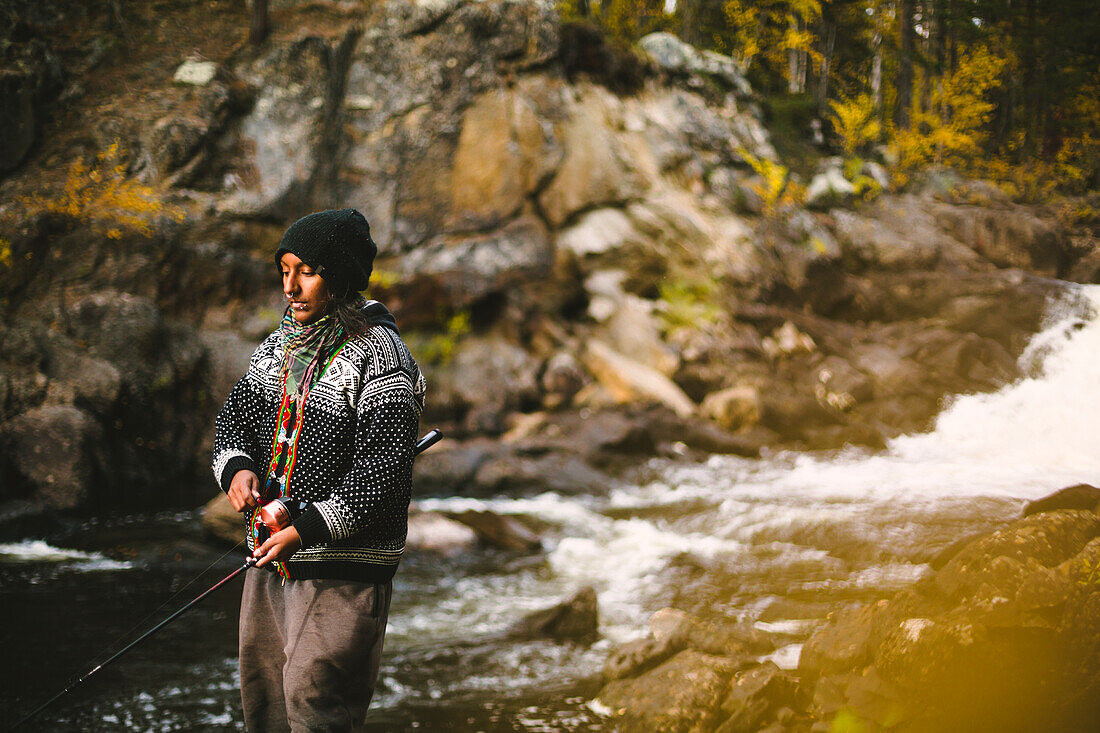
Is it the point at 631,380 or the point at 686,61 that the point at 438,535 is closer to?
the point at 631,380

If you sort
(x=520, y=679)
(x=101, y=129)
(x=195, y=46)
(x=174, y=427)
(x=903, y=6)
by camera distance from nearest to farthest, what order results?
(x=520, y=679)
(x=903, y=6)
(x=174, y=427)
(x=101, y=129)
(x=195, y=46)

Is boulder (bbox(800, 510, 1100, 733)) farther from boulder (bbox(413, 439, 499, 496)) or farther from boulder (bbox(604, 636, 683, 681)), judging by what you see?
boulder (bbox(413, 439, 499, 496))

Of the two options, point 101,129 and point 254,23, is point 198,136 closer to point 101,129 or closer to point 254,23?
point 101,129

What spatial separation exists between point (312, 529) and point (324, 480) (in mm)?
235

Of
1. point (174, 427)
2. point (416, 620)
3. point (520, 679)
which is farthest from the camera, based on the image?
point (174, 427)

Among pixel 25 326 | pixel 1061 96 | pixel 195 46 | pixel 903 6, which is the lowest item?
pixel 25 326

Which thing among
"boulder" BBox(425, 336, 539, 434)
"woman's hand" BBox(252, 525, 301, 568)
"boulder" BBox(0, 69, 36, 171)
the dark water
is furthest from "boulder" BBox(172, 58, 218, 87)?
"woman's hand" BBox(252, 525, 301, 568)

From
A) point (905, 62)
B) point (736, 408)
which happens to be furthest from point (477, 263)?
point (905, 62)

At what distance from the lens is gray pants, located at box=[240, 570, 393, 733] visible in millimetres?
2174

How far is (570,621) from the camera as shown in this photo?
5535 mm

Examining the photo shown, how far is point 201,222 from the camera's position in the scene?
12.2 meters

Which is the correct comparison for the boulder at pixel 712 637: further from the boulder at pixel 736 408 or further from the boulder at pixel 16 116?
the boulder at pixel 16 116

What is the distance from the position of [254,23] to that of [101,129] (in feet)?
13.3

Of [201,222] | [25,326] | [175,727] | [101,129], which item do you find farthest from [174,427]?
[175,727]
